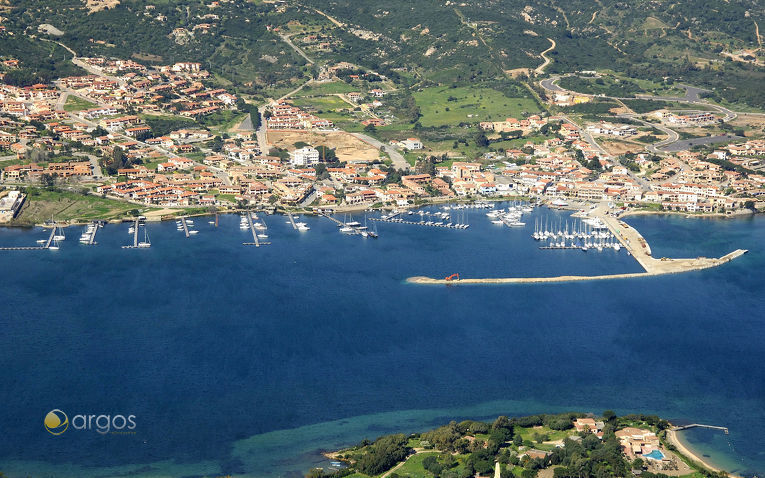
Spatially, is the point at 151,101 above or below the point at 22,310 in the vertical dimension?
above

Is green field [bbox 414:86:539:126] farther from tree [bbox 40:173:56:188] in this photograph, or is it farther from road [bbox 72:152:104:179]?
tree [bbox 40:173:56:188]

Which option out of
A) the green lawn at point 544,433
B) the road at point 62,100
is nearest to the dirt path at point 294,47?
the road at point 62,100

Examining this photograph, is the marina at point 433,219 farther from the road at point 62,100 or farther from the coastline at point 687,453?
the road at point 62,100

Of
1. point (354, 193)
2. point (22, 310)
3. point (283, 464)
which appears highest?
point (354, 193)

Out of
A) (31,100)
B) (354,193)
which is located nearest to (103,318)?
(354,193)

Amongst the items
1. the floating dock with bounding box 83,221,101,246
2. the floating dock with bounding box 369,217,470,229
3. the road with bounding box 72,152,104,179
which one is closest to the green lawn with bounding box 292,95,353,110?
the road with bounding box 72,152,104,179

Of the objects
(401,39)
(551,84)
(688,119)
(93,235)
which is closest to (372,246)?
(93,235)

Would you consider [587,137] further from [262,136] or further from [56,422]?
[56,422]

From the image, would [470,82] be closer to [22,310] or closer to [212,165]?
[212,165]
